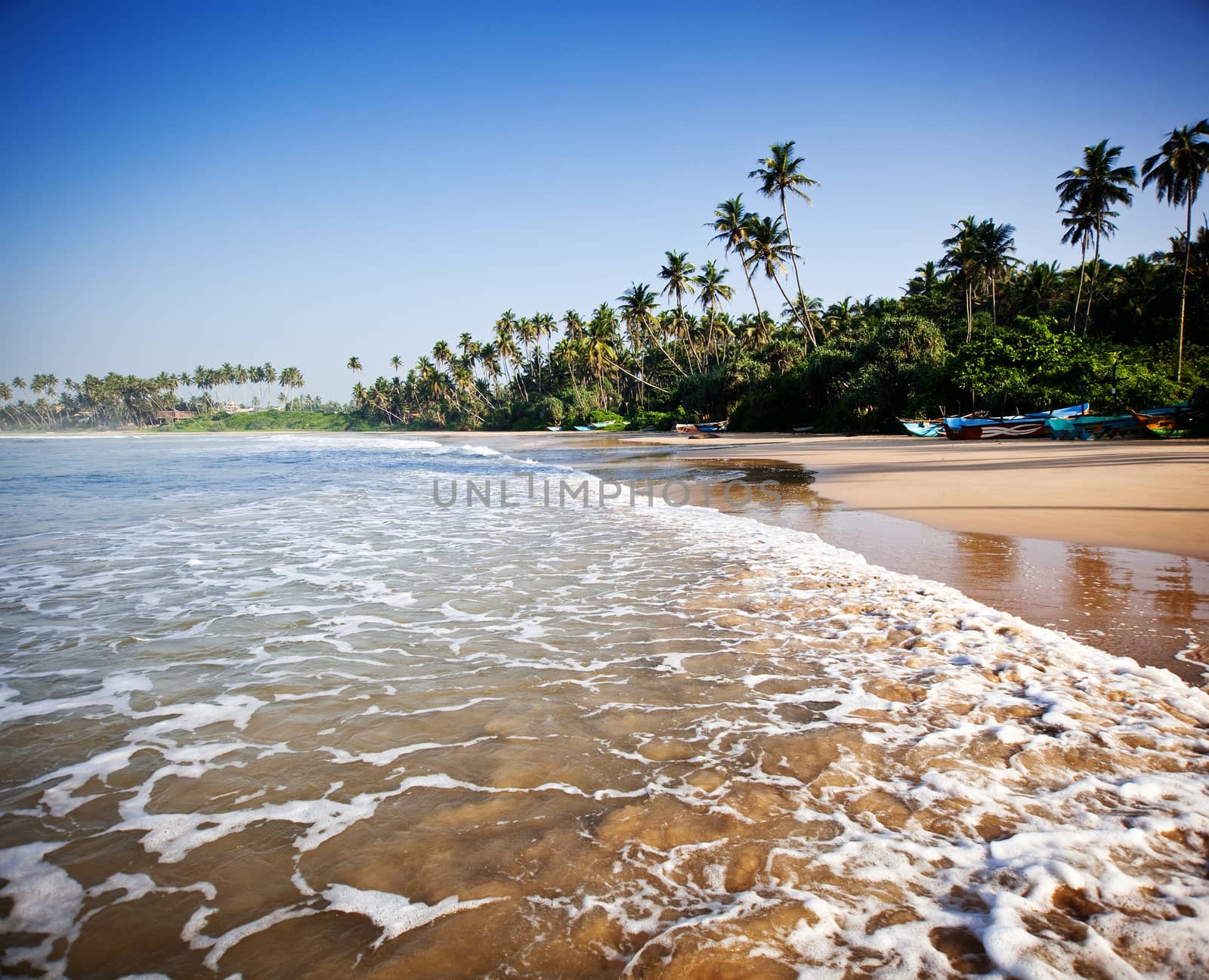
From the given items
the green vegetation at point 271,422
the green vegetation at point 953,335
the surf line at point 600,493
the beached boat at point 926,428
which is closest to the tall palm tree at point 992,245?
the green vegetation at point 953,335

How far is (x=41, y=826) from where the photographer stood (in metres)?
2.70

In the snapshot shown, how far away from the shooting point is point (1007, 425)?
26516 millimetres

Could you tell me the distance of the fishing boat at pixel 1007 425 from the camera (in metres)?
25.9

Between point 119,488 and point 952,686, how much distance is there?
69.7 feet

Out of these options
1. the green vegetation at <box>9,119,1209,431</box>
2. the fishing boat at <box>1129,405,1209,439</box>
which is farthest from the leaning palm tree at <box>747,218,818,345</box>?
the fishing boat at <box>1129,405,1209,439</box>

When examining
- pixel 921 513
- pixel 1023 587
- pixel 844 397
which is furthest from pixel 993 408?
pixel 1023 587

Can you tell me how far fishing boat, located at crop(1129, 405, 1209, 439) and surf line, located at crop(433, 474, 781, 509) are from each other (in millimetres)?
17210

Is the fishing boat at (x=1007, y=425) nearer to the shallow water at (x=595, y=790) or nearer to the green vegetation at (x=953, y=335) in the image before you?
the green vegetation at (x=953, y=335)

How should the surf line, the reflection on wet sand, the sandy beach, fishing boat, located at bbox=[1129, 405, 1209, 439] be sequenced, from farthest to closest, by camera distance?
fishing boat, located at bbox=[1129, 405, 1209, 439], the surf line, the sandy beach, the reflection on wet sand

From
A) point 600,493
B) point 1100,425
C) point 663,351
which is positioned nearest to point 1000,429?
point 1100,425

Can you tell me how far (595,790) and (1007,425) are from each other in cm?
2964

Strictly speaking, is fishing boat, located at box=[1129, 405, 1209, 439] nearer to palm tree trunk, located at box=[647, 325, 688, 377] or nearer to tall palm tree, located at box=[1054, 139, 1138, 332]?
tall palm tree, located at box=[1054, 139, 1138, 332]

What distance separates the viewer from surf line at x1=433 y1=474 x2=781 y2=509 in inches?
513

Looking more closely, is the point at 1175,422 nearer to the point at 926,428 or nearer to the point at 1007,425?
the point at 1007,425
